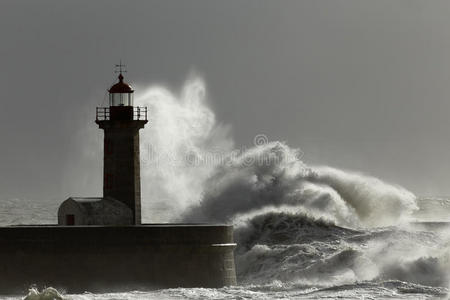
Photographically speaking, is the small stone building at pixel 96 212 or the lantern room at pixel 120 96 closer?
the small stone building at pixel 96 212

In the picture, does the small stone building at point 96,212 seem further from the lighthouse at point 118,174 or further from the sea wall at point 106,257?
the sea wall at point 106,257

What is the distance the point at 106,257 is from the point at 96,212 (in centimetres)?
213

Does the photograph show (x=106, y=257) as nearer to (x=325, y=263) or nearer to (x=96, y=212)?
(x=96, y=212)

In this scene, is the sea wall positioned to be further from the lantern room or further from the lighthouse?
the lantern room

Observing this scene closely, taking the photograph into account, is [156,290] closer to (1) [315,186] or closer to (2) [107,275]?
(2) [107,275]

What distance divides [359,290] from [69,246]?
17.8ft

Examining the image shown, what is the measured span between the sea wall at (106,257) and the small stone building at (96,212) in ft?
5.86

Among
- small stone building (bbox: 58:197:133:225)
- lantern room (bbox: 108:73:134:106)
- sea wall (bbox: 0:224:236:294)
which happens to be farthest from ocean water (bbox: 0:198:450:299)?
lantern room (bbox: 108:73:134:106)

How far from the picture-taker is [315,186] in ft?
113

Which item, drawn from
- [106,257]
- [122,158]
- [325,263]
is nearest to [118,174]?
[122,158]

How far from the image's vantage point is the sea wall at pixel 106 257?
21.3 metres

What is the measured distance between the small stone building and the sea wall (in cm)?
179

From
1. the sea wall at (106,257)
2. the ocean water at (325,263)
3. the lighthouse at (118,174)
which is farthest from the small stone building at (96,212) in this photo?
the ocean water at (325,263)

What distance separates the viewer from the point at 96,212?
932 inches
